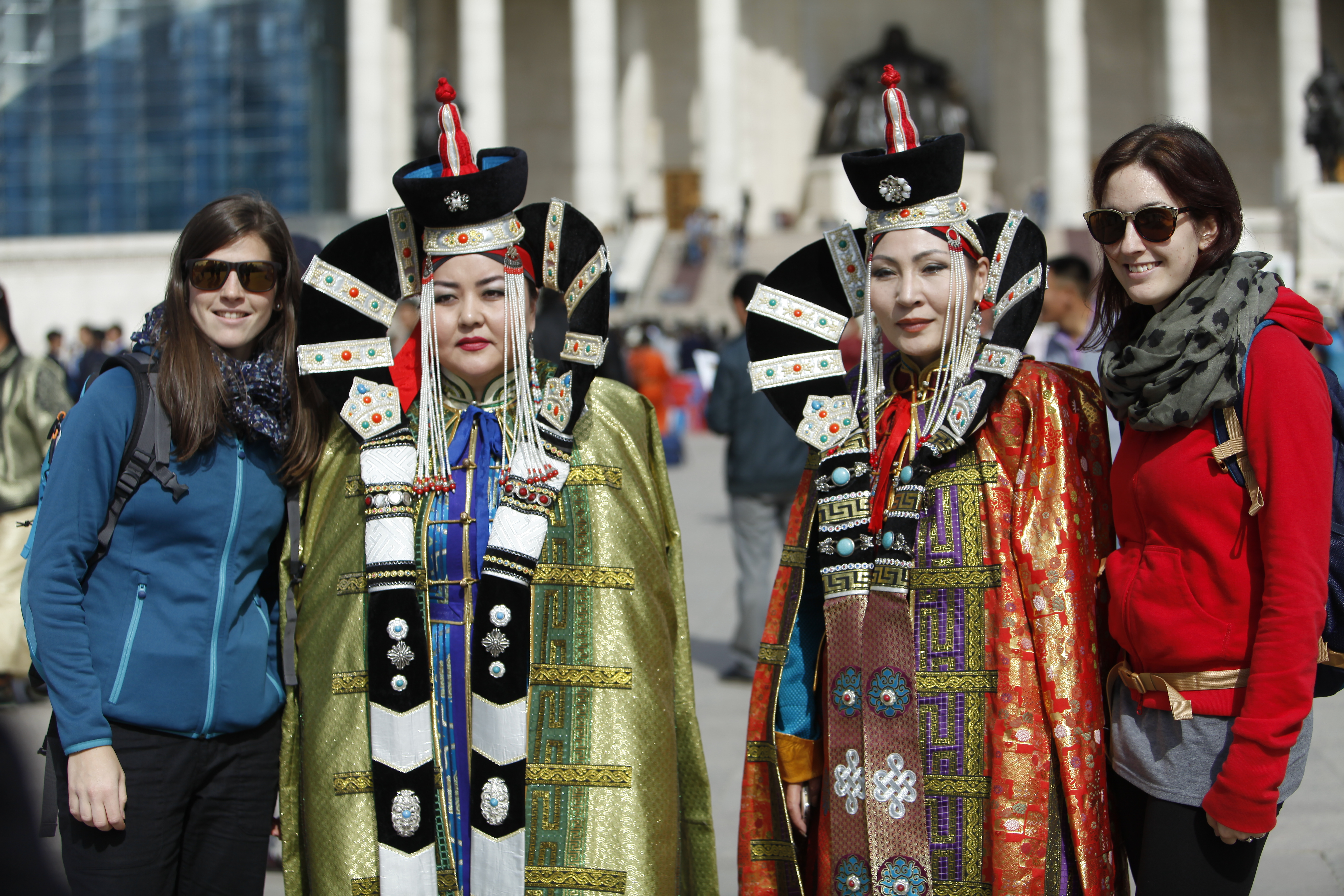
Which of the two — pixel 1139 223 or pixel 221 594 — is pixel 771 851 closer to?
pixel 221 594

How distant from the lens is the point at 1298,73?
1236 inches

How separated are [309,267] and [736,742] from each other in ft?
12.9

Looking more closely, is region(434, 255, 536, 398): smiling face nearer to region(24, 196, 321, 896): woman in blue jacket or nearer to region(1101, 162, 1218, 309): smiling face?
region(24, 196, 321, 896): woman in blue jacket

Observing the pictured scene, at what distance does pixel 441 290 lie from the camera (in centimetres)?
298

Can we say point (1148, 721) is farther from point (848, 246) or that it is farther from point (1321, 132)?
point (1321, 132)

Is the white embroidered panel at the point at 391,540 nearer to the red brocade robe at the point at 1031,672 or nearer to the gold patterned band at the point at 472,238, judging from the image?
the gold patterned band at the point at 472,238

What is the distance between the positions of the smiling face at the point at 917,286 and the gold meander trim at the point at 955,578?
49 cm

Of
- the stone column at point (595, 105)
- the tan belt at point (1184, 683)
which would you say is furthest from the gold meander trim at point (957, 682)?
the stone column at point (595, 105)

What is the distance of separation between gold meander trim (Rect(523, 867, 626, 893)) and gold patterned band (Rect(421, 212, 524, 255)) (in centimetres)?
136

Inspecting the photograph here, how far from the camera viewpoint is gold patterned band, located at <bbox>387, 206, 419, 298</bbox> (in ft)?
10.1

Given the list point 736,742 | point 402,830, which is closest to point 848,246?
point 402,830

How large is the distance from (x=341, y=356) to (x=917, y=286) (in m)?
1.31

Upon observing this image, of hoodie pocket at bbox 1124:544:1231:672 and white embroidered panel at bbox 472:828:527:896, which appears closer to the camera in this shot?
hoodie pocket at bbox 1124:544:1231:672

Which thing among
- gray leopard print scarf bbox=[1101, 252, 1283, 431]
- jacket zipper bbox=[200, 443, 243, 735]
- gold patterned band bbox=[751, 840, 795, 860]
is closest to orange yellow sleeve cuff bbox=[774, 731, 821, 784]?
gold patterned band bbox=[751, 840, 795, 860]
